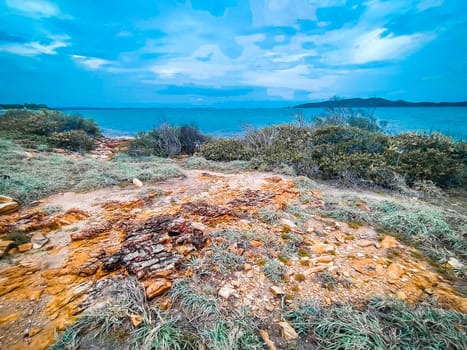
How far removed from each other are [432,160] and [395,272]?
531cm

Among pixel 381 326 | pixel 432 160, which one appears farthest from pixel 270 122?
pixel 381 326

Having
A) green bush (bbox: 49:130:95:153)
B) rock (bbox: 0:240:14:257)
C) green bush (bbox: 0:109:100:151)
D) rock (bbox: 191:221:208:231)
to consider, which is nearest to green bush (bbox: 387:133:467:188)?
rock (bbox: 191:221:208:231)

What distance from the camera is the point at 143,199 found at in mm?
4367

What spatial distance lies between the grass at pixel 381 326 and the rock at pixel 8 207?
15.0 feet

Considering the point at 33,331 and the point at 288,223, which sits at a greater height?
the point at 33,331

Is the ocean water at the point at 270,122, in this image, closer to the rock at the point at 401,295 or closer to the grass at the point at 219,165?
the grass at the point at 219,165

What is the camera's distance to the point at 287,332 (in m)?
1.76

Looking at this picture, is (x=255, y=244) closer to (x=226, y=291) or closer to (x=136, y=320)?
(x=226, y=291)

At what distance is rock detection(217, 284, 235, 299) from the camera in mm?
2084

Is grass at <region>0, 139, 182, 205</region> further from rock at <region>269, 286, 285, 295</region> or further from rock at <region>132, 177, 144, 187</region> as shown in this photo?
rock at <region>269, 286, 285, 295</region>

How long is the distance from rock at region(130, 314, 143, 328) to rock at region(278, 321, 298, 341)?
112 cm

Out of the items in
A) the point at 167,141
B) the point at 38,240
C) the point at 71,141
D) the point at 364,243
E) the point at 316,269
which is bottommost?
the point at 364,243

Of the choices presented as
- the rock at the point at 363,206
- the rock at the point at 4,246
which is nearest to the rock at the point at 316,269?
the rock at the point at 363,206

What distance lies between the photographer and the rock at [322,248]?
2.81 meters
